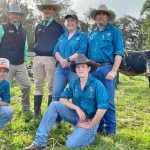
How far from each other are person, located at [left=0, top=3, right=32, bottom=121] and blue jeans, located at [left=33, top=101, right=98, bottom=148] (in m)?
2.31

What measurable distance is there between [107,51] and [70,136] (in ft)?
5.69

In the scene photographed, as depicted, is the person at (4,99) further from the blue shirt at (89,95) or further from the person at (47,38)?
the person at (47,38)

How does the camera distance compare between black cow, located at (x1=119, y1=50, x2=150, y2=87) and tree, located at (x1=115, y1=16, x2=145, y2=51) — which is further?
tree, located at (x1=115, y1=16, x2=145, y2=51)

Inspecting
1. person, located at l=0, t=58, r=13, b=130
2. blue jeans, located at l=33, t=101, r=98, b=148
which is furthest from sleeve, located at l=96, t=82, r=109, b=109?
person, located at l=0, t=58, r=13, b=130

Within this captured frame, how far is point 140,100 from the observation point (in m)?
12.7

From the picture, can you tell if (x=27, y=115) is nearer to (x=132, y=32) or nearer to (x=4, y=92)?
(x=4, y=92)

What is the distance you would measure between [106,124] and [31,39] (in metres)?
42.4

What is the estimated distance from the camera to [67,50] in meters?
7.35

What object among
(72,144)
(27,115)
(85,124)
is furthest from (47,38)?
(72,144)

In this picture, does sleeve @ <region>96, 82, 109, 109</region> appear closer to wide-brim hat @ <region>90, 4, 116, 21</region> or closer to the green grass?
the green grass

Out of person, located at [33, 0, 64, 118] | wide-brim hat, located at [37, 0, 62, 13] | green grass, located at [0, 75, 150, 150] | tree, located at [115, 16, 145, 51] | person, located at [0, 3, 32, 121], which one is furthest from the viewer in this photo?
tree, located at [115, 16, 145, 51]

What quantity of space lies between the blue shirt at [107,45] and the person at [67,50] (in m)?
0.29

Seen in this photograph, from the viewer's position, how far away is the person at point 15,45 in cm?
826

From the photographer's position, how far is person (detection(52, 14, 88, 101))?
723cm
